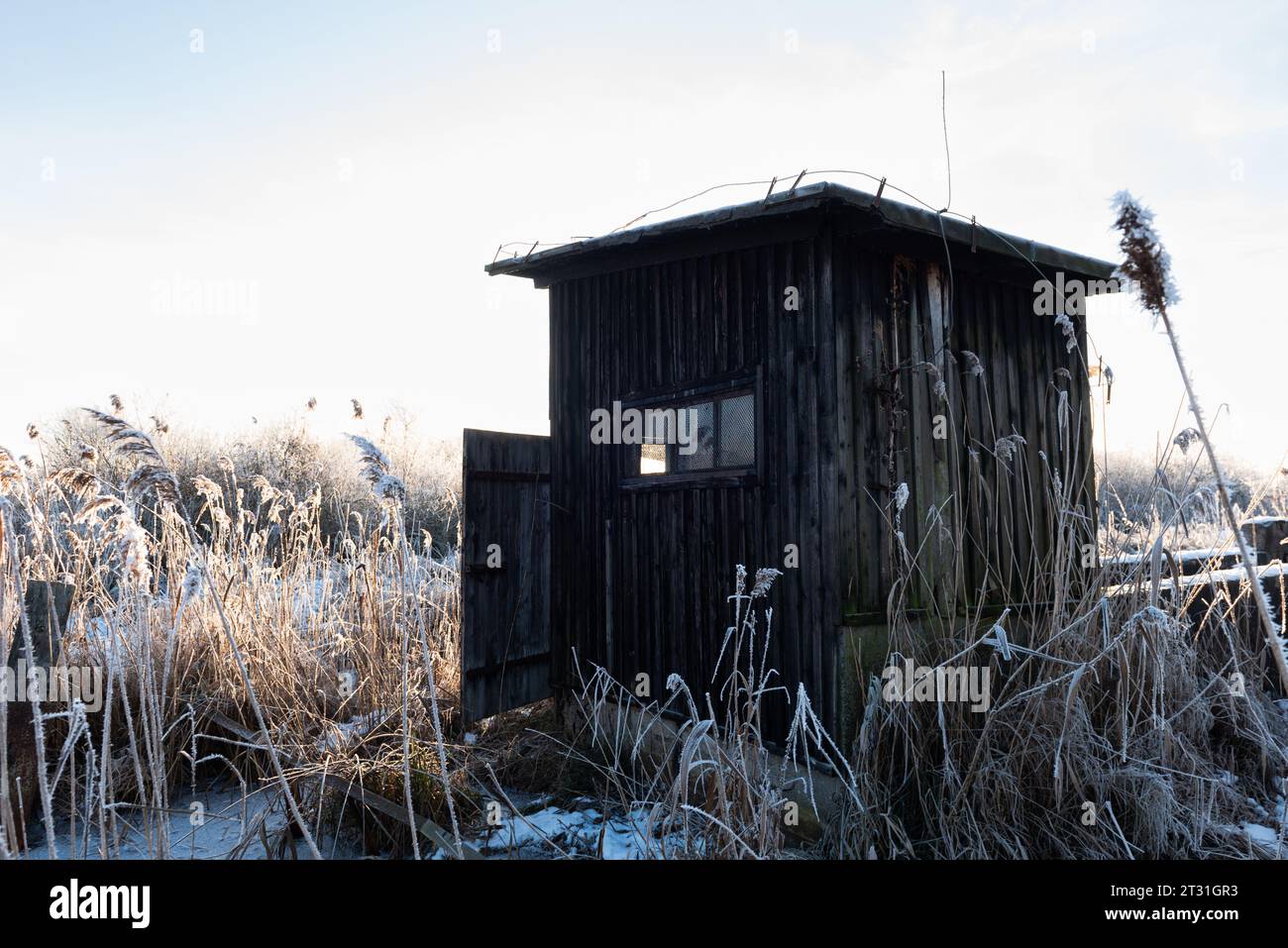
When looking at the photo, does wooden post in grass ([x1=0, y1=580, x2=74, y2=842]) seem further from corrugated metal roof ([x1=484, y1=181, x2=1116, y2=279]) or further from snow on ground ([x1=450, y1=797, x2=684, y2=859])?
corrugated metal roof ([x1=484, y1=181, x2=1116, y2=279])

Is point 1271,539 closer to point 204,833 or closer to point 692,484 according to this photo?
point 692,484

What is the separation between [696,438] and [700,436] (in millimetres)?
45

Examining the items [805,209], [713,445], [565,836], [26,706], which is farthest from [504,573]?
[805,209]

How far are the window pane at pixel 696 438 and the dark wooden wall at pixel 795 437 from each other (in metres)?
0.17

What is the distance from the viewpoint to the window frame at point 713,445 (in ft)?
16.4

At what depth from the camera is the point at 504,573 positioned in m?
6.12

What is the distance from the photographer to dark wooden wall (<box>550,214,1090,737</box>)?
4676 millimetres

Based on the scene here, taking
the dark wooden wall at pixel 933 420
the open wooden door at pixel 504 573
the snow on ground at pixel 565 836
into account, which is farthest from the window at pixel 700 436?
the snow on ground at pixel 565 836

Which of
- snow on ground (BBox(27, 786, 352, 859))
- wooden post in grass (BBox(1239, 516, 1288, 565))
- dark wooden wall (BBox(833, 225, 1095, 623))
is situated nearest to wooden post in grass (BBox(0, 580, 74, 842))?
snow on ground (BBox(27, 786, 352, 859))

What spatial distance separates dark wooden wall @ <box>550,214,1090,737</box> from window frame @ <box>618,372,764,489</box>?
0.03m

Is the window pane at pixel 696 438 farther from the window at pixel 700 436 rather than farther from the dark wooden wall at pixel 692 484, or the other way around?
the dark wooden wall at pixel 692 484
